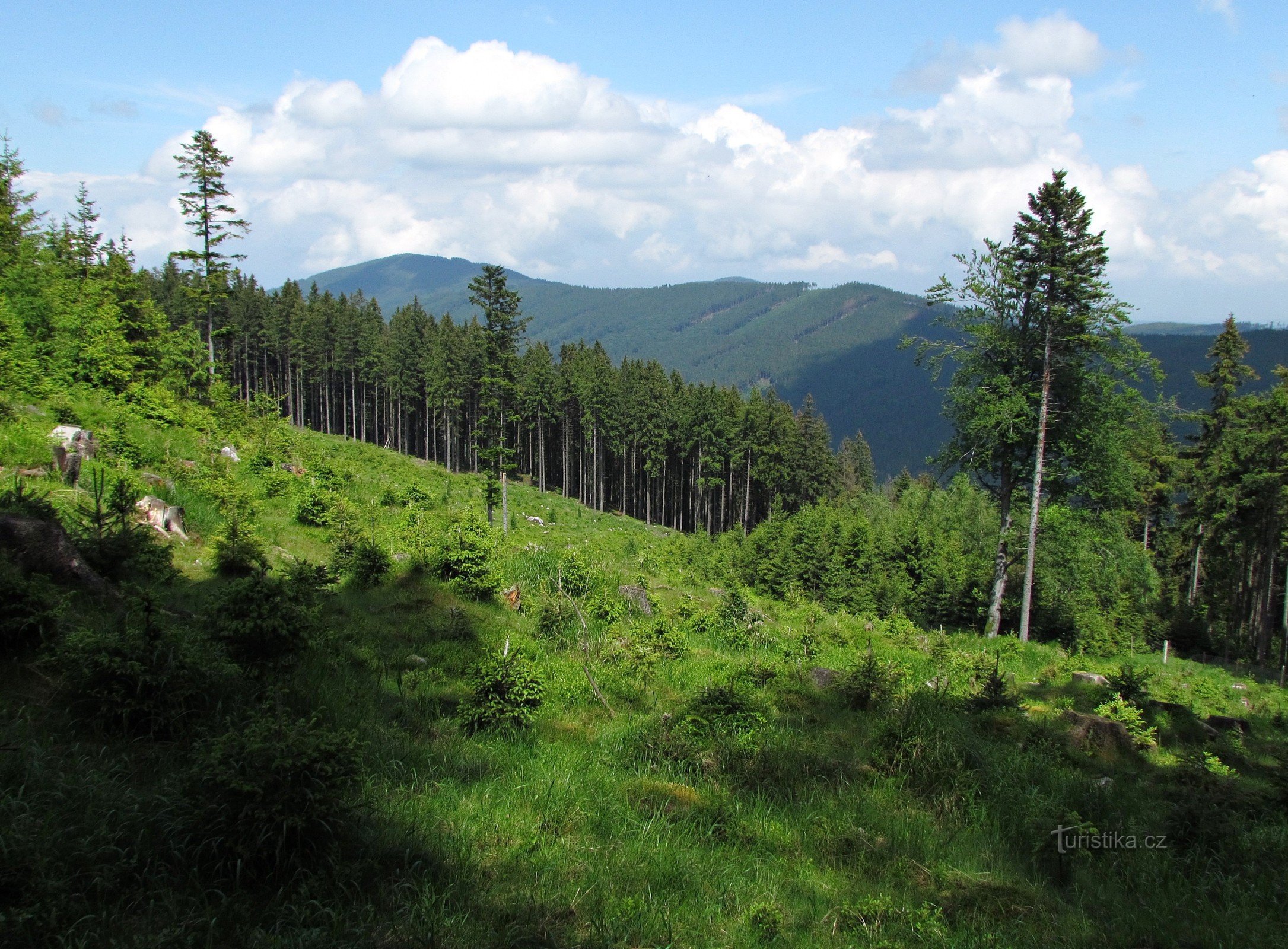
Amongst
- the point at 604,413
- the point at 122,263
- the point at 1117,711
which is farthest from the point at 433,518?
the point at 604,413

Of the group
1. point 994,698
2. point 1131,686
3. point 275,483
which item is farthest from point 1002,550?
point 275,483

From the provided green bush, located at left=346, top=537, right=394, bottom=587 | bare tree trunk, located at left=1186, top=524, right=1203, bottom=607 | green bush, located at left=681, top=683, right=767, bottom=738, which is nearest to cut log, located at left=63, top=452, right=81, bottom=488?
green bush, located at left=346, top=537, right=394, bottom=587

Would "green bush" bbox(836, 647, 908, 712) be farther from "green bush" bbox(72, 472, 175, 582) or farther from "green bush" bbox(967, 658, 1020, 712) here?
"green bush" bbox(72, 472, 175, 582)

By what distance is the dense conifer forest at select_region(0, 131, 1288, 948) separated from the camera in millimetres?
4180

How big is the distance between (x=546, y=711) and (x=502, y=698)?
0.79 m

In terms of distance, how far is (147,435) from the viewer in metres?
13.2

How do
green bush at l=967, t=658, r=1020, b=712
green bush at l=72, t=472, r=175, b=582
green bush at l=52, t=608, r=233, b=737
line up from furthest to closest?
1. green bush at l=967, t=658, r=1020, b=712
2. green bush at l=72, t=472, r=175, b=582
3. green bush at l=52, t=608, r=233, b=737

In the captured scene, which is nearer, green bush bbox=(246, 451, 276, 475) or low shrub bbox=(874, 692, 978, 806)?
low shrub bbox=(874, 692, 978, 806)

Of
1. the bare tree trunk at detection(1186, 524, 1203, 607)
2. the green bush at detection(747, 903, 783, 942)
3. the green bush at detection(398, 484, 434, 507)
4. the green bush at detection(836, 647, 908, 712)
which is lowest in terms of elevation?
the bare tree trunk at detection(1186, 524, 1203, 607)

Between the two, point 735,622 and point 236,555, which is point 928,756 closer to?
point 735,622

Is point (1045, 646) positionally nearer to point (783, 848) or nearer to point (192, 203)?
point (783, 848)

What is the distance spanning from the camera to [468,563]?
11664 mm

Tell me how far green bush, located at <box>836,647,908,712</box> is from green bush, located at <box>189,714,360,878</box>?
666cm

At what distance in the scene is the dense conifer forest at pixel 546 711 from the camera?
4.18 metres
